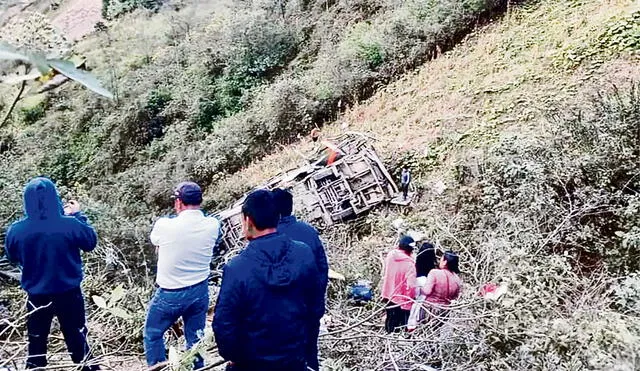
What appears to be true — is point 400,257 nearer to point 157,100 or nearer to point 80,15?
point 157,100

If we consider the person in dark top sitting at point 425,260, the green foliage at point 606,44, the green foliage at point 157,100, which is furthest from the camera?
the green foliage at point 157,100

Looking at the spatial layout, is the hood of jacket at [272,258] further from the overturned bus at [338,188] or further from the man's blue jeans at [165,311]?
the overturned bus at [338,188]

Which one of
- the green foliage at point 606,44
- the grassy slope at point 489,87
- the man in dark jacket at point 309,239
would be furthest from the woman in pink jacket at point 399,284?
the green foliage at point 606,44

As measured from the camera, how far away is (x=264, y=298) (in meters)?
2.72

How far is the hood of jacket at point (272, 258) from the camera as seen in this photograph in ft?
8.85

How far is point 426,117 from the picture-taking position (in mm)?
11586

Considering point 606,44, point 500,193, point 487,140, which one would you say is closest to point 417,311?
point 500,193

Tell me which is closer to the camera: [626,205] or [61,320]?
[61,320]

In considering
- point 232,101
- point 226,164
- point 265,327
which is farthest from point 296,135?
point 265,327

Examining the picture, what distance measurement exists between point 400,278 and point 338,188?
405 cm

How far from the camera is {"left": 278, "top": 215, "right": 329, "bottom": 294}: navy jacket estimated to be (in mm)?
3602

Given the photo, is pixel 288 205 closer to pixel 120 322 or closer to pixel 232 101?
pixel 120 322

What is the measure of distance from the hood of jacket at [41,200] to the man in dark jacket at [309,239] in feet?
4.43

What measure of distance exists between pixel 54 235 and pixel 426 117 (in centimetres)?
869
